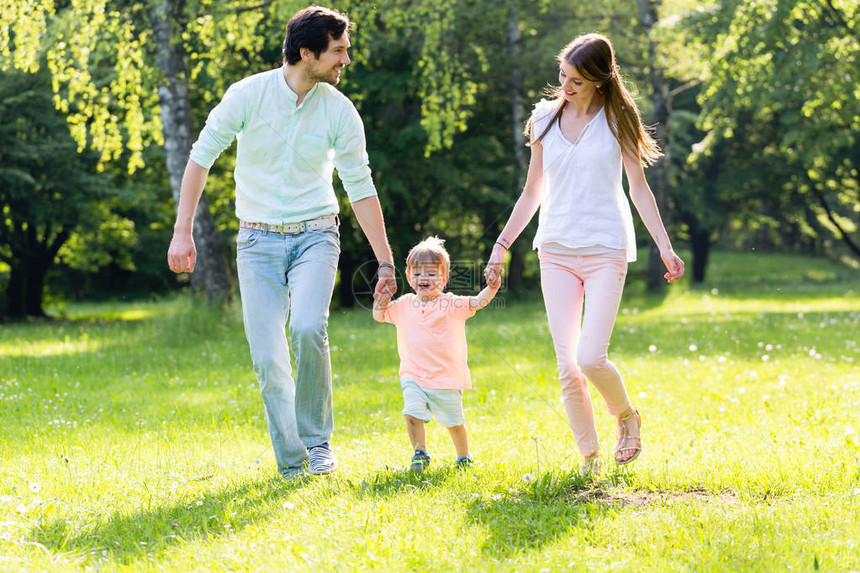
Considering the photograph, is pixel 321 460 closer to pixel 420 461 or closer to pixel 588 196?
pixel 420 461

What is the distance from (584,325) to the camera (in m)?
4.64

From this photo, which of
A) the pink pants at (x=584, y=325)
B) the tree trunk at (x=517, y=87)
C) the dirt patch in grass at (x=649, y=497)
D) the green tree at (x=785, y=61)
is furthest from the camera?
the tree trunk at (x=517, y=87)

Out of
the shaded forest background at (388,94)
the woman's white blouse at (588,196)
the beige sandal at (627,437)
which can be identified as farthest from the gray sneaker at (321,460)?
the shaded forest background at (388,94)

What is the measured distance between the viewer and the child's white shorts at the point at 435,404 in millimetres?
5020

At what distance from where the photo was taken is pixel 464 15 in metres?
21.1

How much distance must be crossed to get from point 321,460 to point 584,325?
5.19 feet

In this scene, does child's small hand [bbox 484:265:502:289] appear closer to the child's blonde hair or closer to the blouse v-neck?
the child's blonde hair

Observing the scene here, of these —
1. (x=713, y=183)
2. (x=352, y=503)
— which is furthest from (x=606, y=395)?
(x=713, y=183)

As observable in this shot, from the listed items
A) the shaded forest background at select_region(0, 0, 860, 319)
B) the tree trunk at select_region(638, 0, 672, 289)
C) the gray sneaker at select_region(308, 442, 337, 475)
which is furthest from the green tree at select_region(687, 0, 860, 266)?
the gray sneaker at select_region(308, 442, 337, 475)

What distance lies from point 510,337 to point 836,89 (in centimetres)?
1005

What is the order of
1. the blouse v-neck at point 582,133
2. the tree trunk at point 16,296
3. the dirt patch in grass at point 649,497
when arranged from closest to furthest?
the dirt patch in grass at point 649,497 → the blouse v-neck at point 582,133 → the tree trunk at point 16,296

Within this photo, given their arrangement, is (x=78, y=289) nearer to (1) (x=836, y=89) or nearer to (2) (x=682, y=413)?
(1) (x=836, y=89)

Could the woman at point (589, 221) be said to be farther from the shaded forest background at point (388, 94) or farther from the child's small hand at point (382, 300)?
the shaded forest background at point (388, 94)

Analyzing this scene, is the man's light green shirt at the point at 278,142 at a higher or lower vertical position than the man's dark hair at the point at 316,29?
lower
